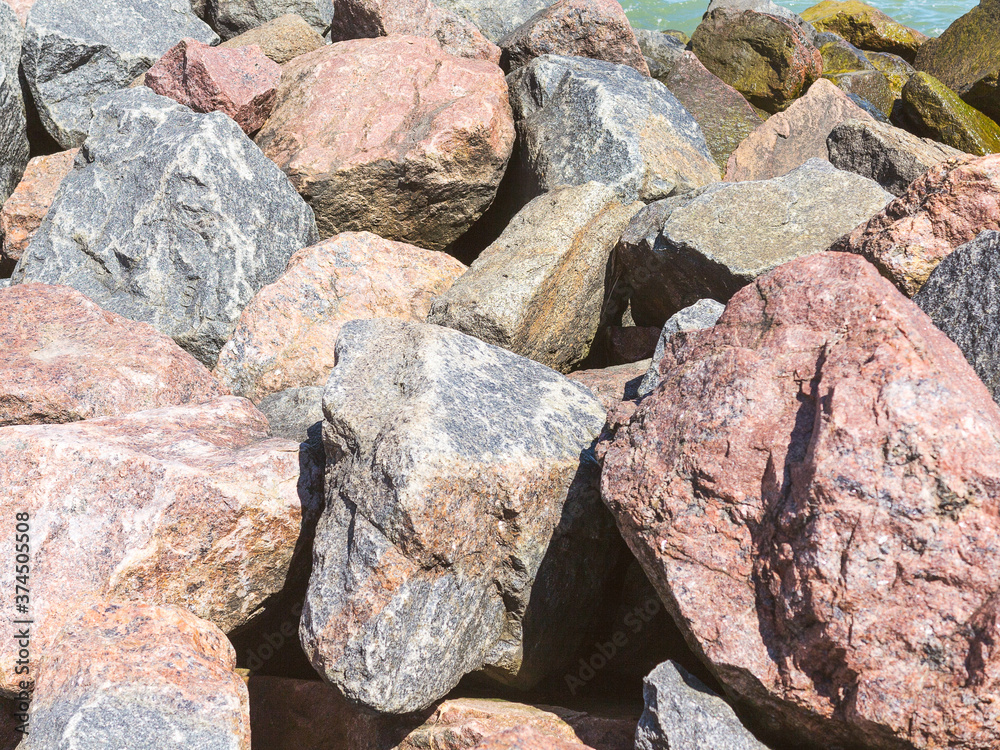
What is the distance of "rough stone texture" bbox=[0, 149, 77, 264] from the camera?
474 centimetres

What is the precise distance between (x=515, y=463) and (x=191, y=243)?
7.87ft

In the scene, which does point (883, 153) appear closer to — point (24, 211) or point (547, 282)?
point (547, 282)

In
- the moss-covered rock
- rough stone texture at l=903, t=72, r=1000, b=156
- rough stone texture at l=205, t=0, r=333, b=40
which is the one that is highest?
the moss-covered rock

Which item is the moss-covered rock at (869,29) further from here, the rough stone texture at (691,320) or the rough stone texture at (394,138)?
the rough stone texture at (691,320)

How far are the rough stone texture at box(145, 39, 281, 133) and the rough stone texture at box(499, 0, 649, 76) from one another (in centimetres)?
166

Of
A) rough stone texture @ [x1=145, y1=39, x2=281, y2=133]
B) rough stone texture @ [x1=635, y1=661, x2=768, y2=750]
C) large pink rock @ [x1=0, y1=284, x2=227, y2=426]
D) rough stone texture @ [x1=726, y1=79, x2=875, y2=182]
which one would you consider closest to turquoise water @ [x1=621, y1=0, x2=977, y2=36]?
rough stone texture @ [x1=726, y1=79, x2=875, y2=182]

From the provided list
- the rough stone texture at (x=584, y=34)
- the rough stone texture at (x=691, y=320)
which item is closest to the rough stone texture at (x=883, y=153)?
the rough stone texture at (x=584, y=34)

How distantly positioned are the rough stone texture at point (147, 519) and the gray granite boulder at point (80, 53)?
3429 millimetres

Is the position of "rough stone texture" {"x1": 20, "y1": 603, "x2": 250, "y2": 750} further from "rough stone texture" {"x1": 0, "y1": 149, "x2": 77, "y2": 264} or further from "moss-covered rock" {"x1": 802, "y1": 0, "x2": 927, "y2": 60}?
"moss-covered rock" {"x1": 802, "y1": 0, "x2": 927, "y2": 60}

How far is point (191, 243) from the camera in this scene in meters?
4.07

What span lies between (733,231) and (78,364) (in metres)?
Result: 2.70

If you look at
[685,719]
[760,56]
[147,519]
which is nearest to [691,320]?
[685,719]

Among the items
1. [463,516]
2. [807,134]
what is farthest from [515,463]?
[807,134]

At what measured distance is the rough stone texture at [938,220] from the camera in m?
2.78
